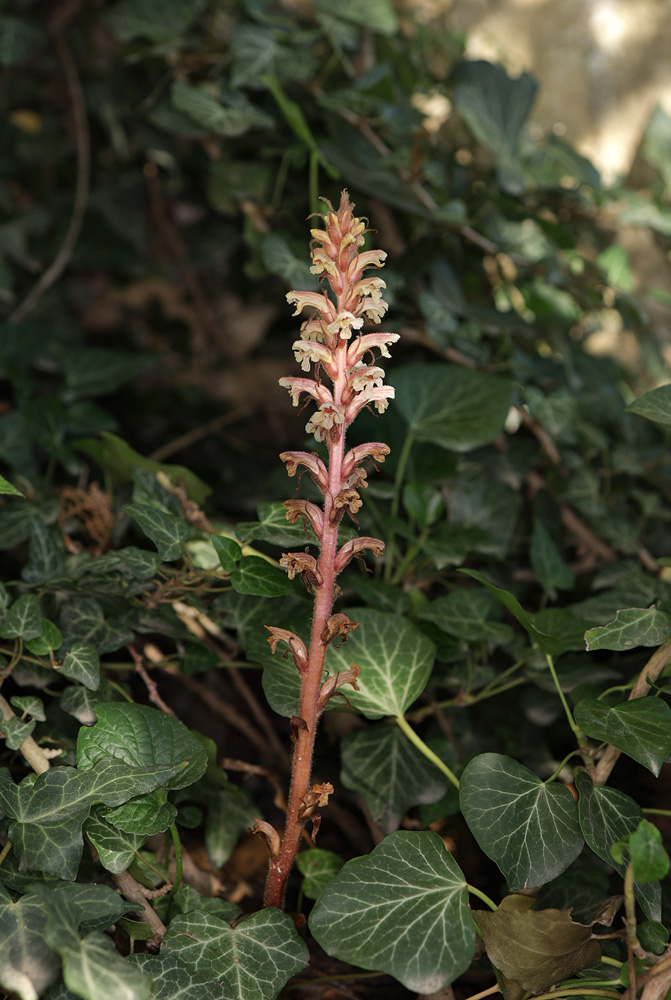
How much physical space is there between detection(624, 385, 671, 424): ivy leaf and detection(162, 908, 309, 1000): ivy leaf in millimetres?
648

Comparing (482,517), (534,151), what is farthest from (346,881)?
(534,151)

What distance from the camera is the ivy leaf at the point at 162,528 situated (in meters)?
0.89

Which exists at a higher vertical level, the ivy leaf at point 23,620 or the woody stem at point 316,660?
the woody stem at point 316,660

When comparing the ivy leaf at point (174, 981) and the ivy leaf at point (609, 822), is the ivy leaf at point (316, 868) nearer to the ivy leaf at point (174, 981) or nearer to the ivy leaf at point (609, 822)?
the ivy leaf at point (174, 981)

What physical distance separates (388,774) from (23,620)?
471 mm

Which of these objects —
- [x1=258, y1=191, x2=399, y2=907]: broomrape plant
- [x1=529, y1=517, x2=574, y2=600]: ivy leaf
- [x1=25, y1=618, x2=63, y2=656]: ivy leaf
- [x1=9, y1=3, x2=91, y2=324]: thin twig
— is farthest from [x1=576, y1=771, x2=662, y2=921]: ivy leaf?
[x1=9, y1=3, x2=91, y2=324]: thin twig

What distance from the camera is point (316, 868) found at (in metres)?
0.89

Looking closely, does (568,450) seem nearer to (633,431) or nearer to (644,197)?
(633,431)

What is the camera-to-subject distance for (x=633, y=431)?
55.6 inches

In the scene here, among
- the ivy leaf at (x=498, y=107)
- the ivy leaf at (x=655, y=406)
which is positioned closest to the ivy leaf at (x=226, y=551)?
the ivy leaf at (x=655, y=406)

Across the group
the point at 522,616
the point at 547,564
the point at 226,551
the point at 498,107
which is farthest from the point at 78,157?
the point at 522,616

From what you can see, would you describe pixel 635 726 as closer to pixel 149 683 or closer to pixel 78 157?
pixel 149 683

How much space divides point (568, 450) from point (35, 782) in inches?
39.4

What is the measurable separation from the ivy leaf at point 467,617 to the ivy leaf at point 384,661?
0.05m
